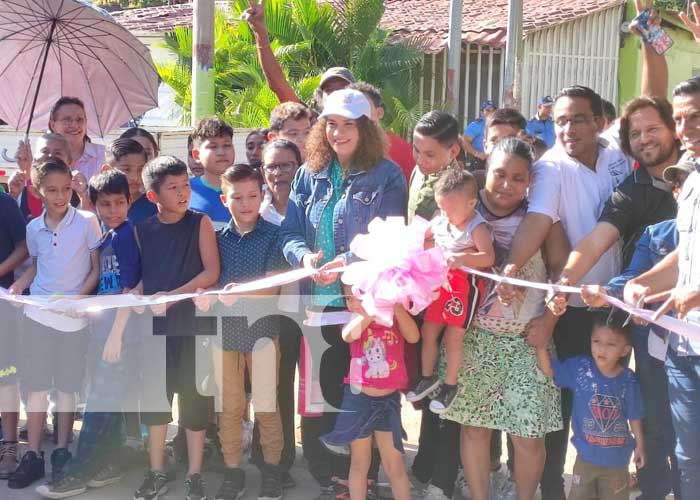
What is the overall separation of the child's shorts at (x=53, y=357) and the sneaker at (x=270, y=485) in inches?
45.8

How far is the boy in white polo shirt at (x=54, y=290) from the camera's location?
4.88 meters

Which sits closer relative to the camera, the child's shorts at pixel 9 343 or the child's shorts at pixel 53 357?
the child's shorts at pixel 53 357

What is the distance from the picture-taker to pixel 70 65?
20.1ft

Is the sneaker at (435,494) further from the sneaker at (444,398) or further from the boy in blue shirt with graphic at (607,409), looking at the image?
the boy in blue shirt with graphic at (607,409)

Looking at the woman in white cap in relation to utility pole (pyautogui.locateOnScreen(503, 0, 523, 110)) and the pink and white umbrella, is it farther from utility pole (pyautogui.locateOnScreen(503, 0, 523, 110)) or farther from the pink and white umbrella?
utility pole (pyautogui.locateOnScreen(503, 0, 523, 110))

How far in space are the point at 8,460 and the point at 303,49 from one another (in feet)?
39.4

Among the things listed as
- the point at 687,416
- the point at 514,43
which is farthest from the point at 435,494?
the point at 514,43

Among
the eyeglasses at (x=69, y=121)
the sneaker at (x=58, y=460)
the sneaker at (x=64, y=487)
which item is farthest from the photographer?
the eyeglasses at (x=69, y=121)

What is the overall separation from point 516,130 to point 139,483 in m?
2.86

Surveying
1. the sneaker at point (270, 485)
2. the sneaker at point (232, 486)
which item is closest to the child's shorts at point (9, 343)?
the sneaker at point (232, 486)

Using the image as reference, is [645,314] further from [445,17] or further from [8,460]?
[445,17]

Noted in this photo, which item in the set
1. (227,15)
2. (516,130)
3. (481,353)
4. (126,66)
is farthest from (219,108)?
(481,353)

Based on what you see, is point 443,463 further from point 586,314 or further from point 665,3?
point 665,3

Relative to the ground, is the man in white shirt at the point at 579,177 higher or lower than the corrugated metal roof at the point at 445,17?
lower
